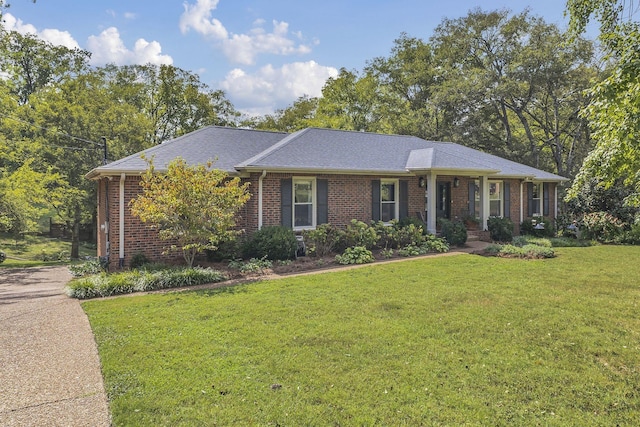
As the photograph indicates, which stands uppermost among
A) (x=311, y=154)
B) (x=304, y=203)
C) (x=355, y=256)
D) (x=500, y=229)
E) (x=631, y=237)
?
(x=311, y=154)

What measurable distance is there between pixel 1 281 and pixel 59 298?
19.2ft

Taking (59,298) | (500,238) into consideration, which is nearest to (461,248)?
(500,238)

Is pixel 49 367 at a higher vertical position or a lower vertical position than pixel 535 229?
lower

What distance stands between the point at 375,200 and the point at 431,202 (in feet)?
6.93

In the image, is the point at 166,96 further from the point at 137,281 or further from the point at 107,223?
the point at 137,281

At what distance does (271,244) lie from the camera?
11.2 meters

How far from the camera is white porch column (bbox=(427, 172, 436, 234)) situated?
14.2m

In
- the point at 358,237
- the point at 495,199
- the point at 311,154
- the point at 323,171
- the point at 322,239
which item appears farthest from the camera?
the point at 495,199

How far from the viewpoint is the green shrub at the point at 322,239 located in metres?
12.1

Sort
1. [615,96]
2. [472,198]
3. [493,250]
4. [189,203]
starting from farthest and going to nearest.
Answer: [472,198], [493,250], [189,203], [615,96]

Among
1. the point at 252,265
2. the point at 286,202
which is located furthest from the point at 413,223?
the point at 252,265

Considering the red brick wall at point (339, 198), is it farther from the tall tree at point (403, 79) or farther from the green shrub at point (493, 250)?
the tall tree at point (403, 79)

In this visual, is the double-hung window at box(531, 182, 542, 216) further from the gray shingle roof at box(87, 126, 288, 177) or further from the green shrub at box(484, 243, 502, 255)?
the gray shingle roof at box(87, 126, 288, 177)

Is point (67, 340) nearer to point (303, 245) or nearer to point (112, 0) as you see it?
point (303, 245)
